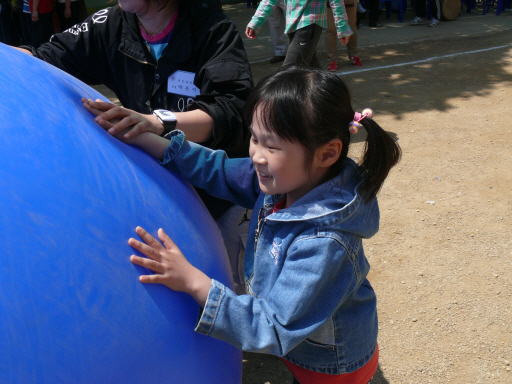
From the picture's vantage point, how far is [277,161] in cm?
139

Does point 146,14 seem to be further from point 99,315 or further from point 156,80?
point 99,315

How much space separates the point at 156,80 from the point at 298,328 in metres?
1.20

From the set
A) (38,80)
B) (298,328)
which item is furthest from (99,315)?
(38,80)

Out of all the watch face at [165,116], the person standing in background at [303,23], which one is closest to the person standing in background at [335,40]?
the person standing in background at [303,23]

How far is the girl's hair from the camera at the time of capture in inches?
54.2

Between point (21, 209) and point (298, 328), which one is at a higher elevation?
point (21, 209)

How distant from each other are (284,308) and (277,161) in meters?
0.40

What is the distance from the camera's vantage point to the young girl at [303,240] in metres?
1.33

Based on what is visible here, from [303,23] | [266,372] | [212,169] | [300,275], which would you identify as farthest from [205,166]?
[303,23]

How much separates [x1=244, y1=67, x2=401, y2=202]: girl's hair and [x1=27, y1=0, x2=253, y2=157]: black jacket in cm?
43

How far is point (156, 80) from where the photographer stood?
2043 mm

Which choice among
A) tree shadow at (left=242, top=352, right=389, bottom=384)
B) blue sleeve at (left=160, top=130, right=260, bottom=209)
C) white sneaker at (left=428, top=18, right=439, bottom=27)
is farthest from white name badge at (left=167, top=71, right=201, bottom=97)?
white sneaker at (left=428, top=18, right=439, bottom=27)

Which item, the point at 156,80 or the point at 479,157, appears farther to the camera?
the point at 479,157

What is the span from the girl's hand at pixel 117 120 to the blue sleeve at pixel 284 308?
21.6 inches
